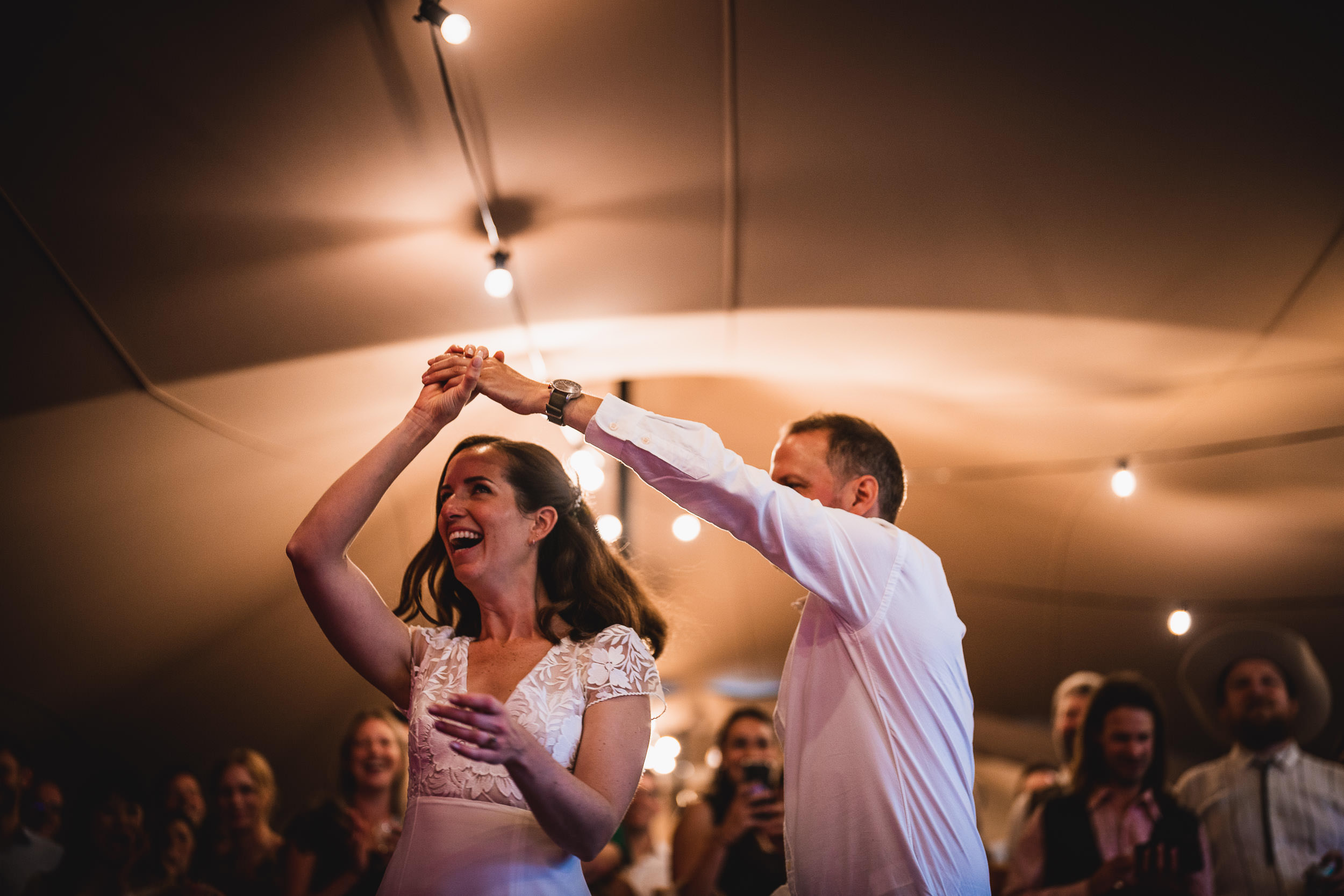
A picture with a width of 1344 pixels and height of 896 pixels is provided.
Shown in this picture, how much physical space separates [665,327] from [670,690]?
658 cm

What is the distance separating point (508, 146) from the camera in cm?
303

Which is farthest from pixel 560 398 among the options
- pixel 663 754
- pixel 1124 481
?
pixel 663 754

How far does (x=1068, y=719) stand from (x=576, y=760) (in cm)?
351

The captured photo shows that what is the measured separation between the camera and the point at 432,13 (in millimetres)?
2490

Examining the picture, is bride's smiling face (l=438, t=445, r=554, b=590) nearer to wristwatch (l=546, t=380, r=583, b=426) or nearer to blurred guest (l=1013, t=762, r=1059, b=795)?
wristwatch (l=546, t=380, r=583, b=426)

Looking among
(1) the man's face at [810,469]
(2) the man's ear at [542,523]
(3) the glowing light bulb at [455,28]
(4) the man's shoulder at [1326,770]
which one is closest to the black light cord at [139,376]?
(3) the glowing light bulb at [455,28]

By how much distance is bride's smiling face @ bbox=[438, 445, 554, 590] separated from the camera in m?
1.96

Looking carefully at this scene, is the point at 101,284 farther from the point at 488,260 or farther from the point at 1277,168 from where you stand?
the point at 1277,168

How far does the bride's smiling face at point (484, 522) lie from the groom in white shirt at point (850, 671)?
0.22 meters

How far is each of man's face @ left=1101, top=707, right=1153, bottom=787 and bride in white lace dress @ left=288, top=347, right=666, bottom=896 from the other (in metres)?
2.12

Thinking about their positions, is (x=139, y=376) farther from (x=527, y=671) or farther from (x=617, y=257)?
(x=527, y=671)

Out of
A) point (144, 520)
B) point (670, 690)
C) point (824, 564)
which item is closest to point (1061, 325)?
point (824, 564)

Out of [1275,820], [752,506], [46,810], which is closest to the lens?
[752,506]

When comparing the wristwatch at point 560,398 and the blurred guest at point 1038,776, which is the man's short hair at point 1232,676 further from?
the wristwatch at point 560,398
